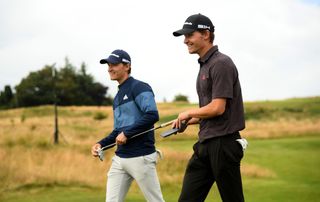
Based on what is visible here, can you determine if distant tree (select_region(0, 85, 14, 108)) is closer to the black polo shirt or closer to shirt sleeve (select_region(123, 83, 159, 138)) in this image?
shirt sleeve (select_region(123, 83, 159, 138))

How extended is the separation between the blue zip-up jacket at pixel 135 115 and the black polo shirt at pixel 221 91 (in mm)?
1011

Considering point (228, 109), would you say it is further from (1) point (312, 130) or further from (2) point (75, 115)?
(2) point (75, 115)

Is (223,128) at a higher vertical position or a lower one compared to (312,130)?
higher

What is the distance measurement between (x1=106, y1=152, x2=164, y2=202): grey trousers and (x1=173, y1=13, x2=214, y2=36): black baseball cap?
146cm

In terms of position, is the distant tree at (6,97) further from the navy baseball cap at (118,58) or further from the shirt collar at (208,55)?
the shirt collar at (208,55)

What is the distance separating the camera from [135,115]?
6.20 meters

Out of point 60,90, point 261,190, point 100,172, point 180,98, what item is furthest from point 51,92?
point 261,190

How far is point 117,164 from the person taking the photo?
6.28m

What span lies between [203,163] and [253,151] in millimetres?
19060

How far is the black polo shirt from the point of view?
493 cm

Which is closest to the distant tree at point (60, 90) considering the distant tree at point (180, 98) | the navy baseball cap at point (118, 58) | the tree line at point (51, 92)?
the tree line at point (51, 92)

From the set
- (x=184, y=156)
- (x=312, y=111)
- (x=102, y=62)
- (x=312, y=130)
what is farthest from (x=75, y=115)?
(x=102, y=62)

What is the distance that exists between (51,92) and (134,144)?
250 ft

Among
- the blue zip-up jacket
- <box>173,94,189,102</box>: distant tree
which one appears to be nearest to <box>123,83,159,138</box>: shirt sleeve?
the blue zip-up jacket
